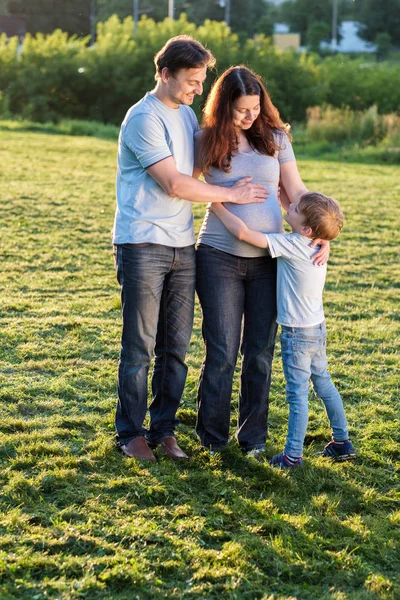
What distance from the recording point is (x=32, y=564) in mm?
3230

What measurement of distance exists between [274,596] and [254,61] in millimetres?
28305

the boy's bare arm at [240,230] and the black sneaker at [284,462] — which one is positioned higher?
the boy's bare arm at [240,230]

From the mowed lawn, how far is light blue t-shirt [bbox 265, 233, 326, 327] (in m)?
0.75

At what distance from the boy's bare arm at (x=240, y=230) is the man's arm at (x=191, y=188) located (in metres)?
0.07

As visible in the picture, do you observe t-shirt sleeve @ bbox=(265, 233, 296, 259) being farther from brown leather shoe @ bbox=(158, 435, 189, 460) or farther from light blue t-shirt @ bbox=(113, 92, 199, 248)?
brown leather shoe @ bbox=(158, 435, 189, 460)

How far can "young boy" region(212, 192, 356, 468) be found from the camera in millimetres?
3941

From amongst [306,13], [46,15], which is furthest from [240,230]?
[306,13]

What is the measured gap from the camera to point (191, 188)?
3787 millimetres

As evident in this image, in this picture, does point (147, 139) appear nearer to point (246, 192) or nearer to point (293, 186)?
point (246, 192)

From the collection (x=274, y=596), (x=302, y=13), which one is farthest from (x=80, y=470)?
(x=302, y=13)

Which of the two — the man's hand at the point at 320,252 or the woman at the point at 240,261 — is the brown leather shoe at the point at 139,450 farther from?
the man's hand at the point at 320,252

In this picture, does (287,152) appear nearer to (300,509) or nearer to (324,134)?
(300,509)

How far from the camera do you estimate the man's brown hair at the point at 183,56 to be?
3.72 meters

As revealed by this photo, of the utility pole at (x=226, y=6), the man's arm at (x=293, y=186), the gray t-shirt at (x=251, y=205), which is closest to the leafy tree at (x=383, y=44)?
the utility pole at (x=226, y=6)
